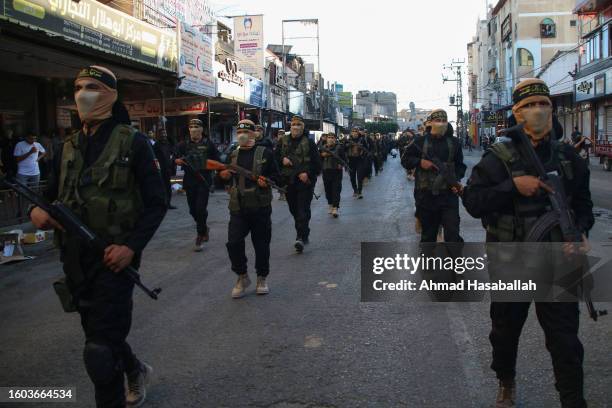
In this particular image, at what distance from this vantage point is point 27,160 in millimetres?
12617

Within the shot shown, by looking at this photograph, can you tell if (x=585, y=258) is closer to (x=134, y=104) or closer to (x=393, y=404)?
(x=393, y=404)

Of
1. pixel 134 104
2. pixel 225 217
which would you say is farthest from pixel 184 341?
pixel 134 104

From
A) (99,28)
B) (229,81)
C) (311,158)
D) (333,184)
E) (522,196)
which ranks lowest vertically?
(333,184)

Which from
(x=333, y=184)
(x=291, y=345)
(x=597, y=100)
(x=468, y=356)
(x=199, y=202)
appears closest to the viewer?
(x=468, y=356)

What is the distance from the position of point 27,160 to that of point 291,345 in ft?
32.3

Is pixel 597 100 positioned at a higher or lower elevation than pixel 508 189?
higher

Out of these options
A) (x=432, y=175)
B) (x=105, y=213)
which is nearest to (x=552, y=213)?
(x=105, y=213)

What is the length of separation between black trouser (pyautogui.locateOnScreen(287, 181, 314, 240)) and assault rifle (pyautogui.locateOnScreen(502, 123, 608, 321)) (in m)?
5.80

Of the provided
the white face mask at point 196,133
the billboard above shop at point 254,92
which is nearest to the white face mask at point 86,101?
the white face mask at point 196,133

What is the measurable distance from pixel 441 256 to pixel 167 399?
131 inches

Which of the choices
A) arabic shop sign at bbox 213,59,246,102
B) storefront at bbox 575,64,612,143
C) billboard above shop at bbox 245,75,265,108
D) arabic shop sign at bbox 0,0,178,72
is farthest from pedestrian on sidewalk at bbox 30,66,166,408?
storefront at bbox 575,64,612,143

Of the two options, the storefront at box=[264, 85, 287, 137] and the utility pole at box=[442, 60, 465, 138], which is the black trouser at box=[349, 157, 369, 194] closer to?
the storefront at box=[264, 85, 287, 137]

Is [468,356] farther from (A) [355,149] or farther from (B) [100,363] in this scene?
(A) [355,149]

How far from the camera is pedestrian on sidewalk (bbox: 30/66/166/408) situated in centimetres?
314
